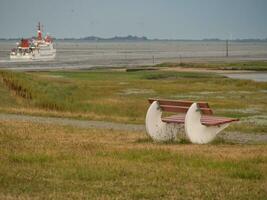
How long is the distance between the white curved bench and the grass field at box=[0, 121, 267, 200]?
A: 890 mm

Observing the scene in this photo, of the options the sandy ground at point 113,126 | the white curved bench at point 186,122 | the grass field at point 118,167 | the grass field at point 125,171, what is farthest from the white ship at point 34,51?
the grass field at point 125,171

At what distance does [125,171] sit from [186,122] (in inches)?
214

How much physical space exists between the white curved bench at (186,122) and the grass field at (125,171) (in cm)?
89

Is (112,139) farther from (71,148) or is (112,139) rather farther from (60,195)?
(60,195)

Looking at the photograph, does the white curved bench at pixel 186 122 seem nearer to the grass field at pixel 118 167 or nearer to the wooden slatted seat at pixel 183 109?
the wooden slatted seat at pixel 183 109

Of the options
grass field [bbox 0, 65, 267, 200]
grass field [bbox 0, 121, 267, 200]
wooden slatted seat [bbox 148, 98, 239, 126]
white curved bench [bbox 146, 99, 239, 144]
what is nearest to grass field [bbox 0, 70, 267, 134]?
wooden slatted seat [bbox 148, 98, 239, 126]

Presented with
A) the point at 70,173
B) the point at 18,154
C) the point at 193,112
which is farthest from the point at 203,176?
the point at 193,112

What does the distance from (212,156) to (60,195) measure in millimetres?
4761

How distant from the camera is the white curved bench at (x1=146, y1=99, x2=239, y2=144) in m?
15.4

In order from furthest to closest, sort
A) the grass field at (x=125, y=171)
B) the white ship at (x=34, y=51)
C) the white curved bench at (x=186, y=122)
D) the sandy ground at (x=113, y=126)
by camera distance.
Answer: the white ship at (x=34, y=51) < the sandy ground at (x=113, y=126) < the white curved bench at (x=186, y=122) < the grass field at (x=125, y=171)

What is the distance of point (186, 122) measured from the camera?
49.9 ft

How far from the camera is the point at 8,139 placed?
14438 mm

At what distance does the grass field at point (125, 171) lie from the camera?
8375 mm

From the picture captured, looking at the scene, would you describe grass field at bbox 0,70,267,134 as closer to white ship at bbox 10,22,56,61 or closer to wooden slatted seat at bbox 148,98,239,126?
wooden slatted seat at bbox 148,98,239,126
